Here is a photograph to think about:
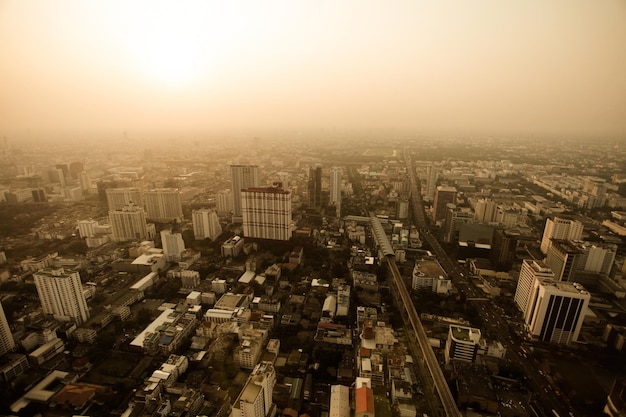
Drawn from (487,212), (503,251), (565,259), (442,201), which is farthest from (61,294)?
(487,212)

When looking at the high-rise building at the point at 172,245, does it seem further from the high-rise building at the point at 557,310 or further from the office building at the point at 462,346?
the high-rise building at the point at 557,310

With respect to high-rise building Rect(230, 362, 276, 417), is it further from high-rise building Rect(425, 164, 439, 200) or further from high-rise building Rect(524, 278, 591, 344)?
high-rise building Rect(425, 164, 439, 200)

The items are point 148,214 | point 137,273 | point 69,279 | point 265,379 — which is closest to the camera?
point 265,379

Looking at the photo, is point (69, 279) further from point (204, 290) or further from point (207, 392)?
point (207, 392)

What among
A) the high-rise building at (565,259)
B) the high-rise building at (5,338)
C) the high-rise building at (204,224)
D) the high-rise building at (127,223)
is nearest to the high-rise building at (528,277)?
the high-rise building at (565,259)

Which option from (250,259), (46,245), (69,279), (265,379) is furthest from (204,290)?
(46,245)

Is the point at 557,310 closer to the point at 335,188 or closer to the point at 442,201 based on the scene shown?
the point at 442,201
